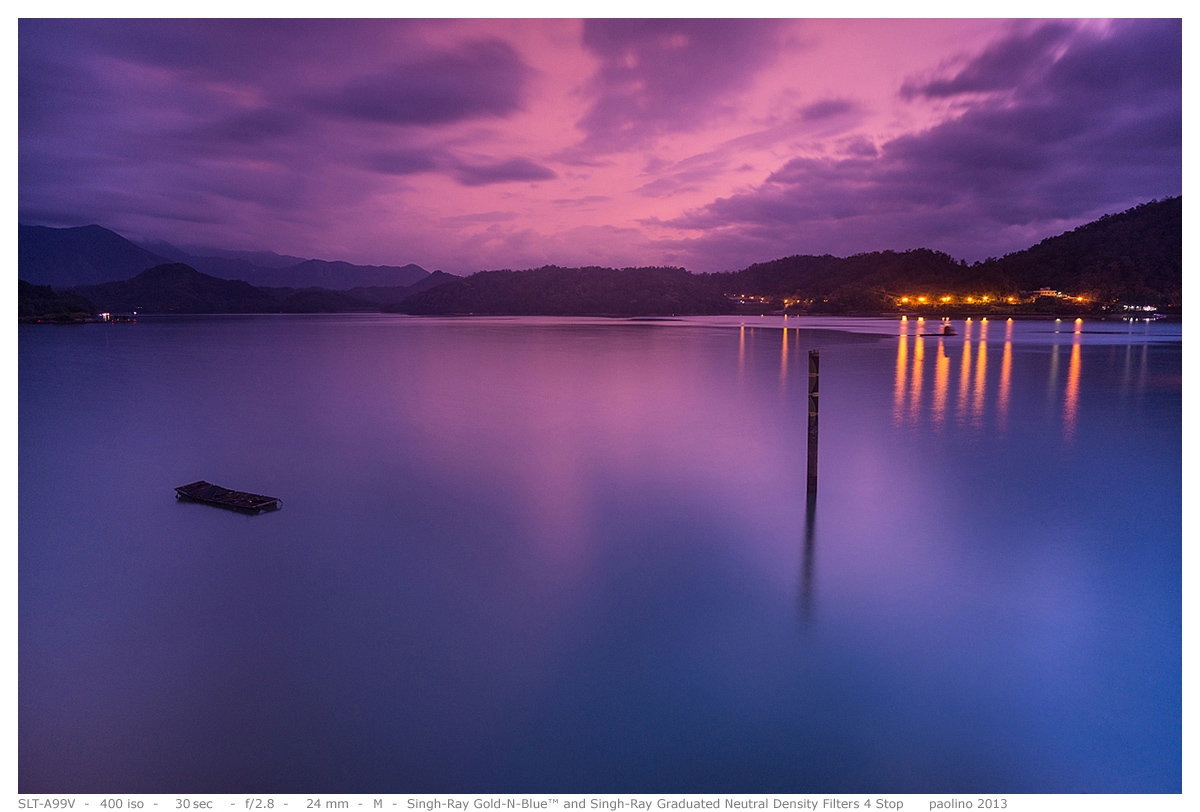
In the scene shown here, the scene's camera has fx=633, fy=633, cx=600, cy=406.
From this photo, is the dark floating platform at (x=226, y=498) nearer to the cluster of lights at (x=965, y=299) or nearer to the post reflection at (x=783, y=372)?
the post reflection at (x=783, y=372)

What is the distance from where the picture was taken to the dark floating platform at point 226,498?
9852 mm

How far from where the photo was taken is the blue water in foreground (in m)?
4.82

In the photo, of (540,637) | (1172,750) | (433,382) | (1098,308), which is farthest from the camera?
(1098,308)

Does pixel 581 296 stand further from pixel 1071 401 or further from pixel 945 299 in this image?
pixel 1071 401

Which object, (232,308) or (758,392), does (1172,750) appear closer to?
(758,392)

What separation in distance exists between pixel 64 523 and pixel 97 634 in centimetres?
469

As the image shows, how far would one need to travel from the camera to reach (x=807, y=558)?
324 inches

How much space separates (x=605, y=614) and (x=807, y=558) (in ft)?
9.92

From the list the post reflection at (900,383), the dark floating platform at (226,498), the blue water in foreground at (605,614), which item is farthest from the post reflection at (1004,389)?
the dark floating platform at (226,498)

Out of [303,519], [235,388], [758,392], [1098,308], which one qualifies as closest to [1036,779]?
[303,519]

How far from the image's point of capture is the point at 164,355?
137 feet

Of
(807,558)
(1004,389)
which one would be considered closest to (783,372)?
(1004,389)

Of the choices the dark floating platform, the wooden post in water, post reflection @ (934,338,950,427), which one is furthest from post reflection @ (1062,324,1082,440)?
the dark floating platform
